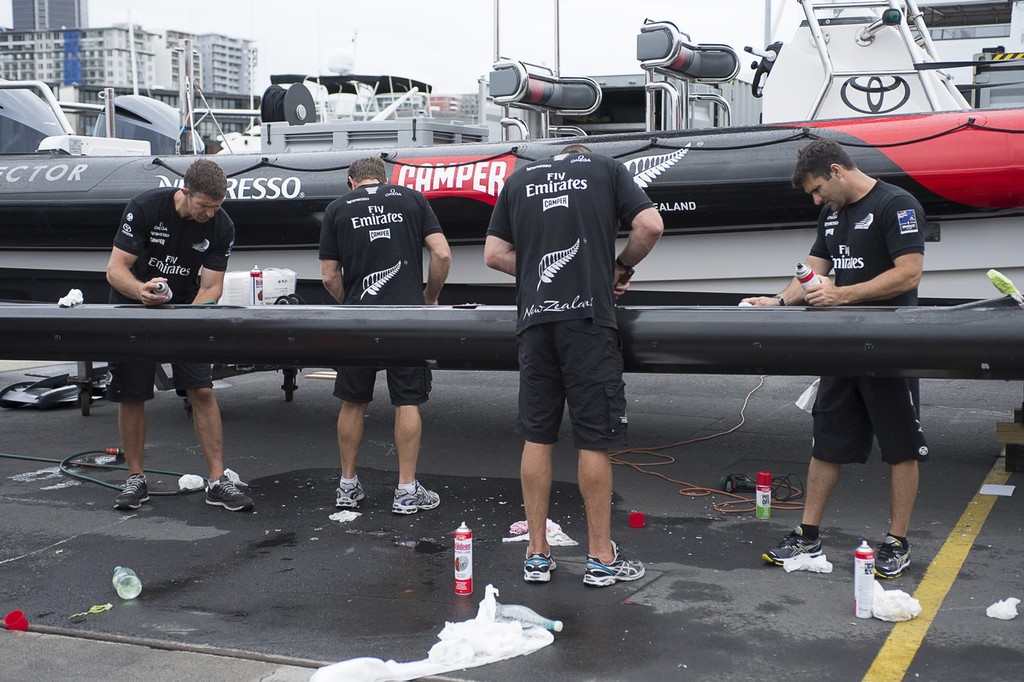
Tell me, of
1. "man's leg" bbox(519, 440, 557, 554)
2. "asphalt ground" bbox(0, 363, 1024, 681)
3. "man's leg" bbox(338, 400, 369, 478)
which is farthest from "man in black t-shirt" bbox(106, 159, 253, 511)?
"man's leg" bbox(519, 440, 557, 554)

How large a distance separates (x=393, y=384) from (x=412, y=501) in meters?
0.61

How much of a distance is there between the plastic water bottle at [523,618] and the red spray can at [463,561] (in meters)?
0.29

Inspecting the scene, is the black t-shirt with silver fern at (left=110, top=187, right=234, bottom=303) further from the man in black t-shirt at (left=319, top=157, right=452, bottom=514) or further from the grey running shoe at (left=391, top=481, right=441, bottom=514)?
the grey running shoe at (left=391, top=481, right=441, bottom=514)

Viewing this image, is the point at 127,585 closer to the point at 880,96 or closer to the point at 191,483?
the point at 191,483

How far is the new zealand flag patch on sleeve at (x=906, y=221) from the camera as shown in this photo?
174 inches

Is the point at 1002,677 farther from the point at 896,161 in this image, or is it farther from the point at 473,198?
the point at 473,198

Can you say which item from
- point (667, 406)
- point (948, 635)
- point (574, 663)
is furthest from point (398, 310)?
point (667, 406)

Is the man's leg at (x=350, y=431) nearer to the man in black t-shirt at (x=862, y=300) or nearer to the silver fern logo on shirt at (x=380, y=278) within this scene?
the silver fern logo on shirt at (x=380, y=278)

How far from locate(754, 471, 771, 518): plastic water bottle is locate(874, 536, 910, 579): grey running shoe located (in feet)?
2.70

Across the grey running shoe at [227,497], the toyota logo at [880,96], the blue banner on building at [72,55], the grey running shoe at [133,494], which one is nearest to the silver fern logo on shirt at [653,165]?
the toyota logo at [880,96]

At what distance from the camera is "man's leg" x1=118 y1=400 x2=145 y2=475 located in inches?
234

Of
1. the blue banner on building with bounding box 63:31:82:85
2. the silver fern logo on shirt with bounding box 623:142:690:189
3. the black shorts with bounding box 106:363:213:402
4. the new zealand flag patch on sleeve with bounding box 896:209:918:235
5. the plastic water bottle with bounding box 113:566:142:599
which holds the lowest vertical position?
the plastic water bottle with bounding box 113:566:142:599

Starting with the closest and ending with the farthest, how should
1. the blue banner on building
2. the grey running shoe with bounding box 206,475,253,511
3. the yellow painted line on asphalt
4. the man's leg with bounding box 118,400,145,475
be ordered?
the yellow painted line on asphalt → the grey running shoe with bounding box 206,475,253,511 → the man's leg with bounding box 118,400,145,475 → the blue banner on building

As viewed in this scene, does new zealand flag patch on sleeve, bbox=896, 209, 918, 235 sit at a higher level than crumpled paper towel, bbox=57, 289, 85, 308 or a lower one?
higher
